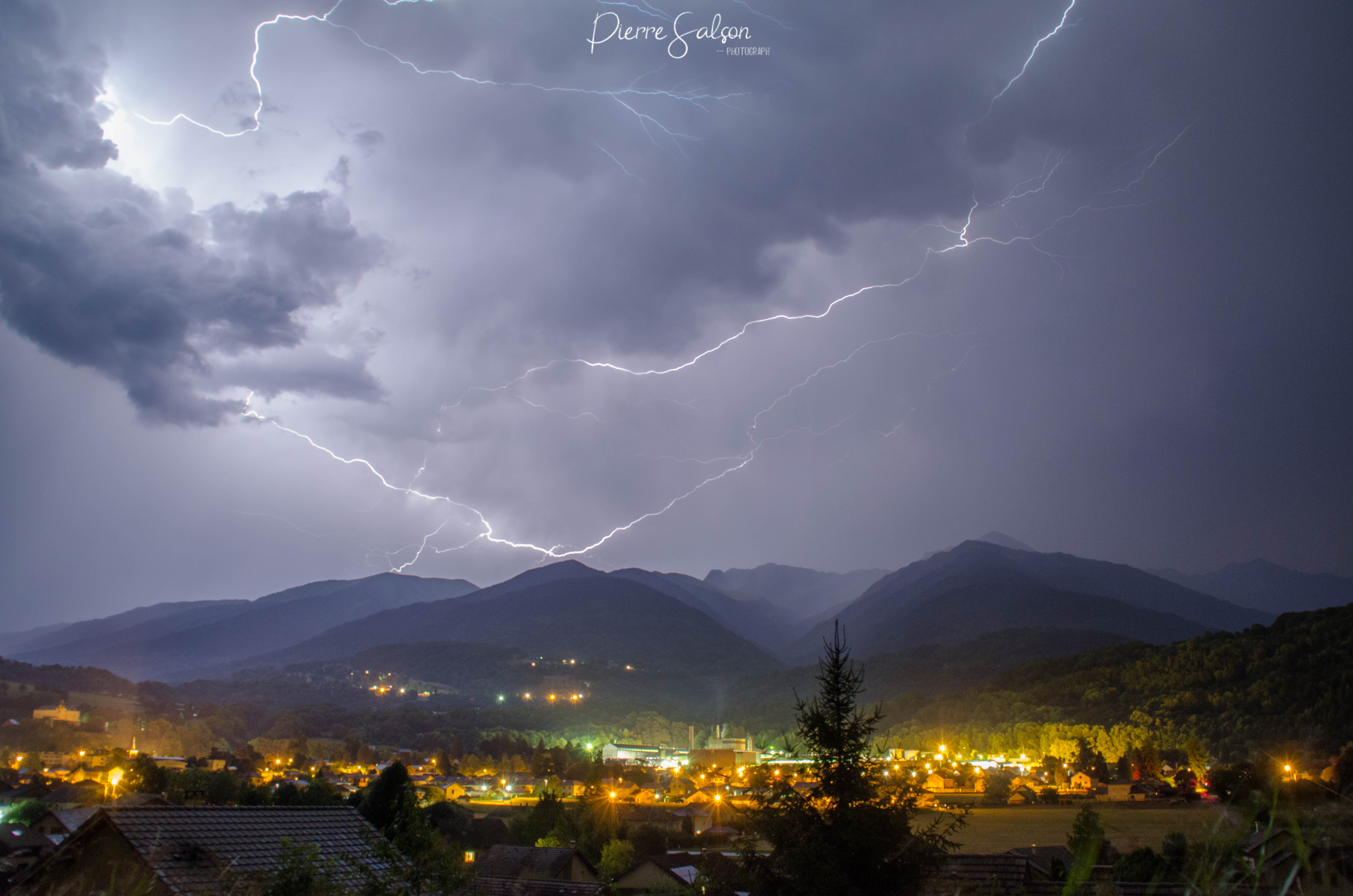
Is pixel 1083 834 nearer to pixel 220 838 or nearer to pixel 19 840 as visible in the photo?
pixel 220 838

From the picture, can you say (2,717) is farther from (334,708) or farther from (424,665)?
(424,665)

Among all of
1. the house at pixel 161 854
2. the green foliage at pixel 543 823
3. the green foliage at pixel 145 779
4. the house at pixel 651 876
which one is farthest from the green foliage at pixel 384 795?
the house at pixel 161 854

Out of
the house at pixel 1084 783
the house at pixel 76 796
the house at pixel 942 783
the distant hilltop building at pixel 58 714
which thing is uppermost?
the house at pixel 76 796

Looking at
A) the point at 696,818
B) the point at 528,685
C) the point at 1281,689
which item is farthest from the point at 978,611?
the point at 696,818

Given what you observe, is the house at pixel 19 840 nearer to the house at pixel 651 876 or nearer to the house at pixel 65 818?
the house at pixel 65 818

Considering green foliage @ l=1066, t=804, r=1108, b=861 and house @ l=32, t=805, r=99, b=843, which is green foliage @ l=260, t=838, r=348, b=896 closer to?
green foliage @ l=1066, t=804, r=1108, b=861

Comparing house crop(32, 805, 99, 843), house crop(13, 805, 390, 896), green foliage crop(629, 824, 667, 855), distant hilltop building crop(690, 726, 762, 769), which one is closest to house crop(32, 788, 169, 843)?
house crop(32, 805, 99, 843)

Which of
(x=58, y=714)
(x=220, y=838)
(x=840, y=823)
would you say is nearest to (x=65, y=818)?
(x=220, y=838)
